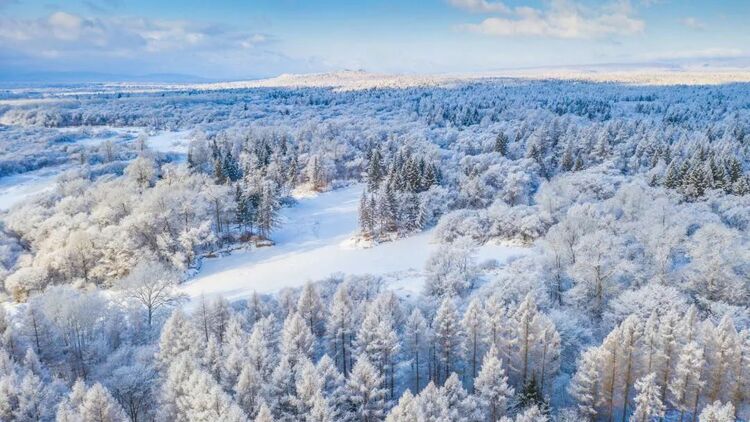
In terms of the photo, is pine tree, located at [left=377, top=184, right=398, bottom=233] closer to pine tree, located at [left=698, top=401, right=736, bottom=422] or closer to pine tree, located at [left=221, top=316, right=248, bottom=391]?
pine tree, located at [left=221, top=316, right=248, bottom=391]

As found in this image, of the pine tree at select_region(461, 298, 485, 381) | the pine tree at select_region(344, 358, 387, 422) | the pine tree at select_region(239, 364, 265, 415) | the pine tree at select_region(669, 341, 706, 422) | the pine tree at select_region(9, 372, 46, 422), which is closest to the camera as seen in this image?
the pine tree at select_region(9, 372, 46, 422)

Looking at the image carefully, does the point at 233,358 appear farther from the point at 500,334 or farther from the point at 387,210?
the point at 387,210

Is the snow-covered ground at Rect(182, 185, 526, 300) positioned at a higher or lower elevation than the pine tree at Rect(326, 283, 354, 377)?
lower

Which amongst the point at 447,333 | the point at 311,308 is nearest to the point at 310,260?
the point at 311,308

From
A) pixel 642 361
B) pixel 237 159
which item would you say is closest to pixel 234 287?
pixel 642 361

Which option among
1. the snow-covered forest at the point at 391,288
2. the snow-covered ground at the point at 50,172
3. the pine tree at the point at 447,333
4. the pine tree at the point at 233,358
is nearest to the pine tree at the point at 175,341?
the snow-covered forest at the point at 391,288

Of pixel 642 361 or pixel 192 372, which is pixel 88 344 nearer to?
pixel 192 372

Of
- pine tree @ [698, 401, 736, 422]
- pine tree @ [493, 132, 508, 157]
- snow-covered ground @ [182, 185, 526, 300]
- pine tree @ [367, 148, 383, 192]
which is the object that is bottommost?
snow-covered ground @ [182, 185, 526, 300]

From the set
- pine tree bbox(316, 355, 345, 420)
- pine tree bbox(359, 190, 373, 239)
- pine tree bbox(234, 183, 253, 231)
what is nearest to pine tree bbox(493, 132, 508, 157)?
pine tree bbox(359, 190, 373, 239)
